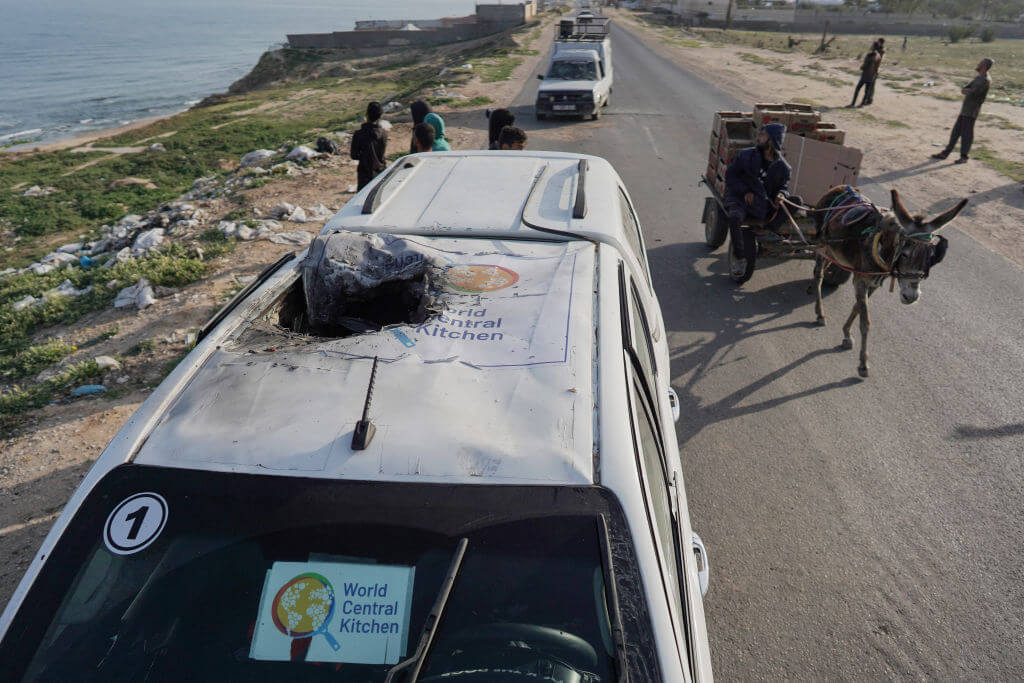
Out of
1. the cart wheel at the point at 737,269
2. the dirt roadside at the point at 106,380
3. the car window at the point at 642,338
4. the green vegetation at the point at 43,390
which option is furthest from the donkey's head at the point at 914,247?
the green vegetation at the point at 43,390

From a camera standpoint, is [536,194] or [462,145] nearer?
[536,194]

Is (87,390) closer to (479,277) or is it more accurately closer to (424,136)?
(424,136)

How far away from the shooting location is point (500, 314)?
2541 mm

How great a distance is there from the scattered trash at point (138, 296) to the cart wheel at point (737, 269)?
23.0ft

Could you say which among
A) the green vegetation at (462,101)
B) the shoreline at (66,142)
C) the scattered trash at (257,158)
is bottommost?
the shoreline at (66,142)

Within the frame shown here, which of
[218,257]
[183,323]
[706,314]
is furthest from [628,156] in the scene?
[183,323]

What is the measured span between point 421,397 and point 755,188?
602 cm

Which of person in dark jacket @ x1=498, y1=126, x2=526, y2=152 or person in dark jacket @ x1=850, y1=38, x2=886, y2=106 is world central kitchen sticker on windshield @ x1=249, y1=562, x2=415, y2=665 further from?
person in dark jacket @ x1=850, y1=38, x2=886, y2=106

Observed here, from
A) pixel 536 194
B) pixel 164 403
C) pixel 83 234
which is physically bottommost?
pixel 83 234

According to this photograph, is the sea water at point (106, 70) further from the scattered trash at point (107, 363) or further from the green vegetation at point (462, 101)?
the scattered trash at point (107, 363)

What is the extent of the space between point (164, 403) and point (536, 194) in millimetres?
2369

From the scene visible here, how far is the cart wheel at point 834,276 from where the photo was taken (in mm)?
7020

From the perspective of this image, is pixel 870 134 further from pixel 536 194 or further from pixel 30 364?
pixel 30 364

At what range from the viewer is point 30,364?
583 centimetres
